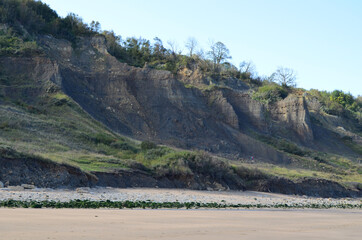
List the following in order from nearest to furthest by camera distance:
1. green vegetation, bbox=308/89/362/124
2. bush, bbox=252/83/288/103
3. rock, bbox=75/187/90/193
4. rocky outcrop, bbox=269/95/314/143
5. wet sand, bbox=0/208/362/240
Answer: wet sand, bbox=0/208/362/240 → rock, bbox=75/187/90/193 → rocky outcrop, bbox=269/95/314/143 → bush, bbox=252/83/288/103 → green vegetation, bbox=308/89/362/124

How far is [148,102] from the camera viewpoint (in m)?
47.3

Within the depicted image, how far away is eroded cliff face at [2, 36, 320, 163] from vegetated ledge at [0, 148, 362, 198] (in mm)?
9627

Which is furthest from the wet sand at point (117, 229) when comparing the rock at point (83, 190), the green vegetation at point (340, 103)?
the green vegetation at point (340, 103)

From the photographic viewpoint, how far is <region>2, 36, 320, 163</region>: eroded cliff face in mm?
43875

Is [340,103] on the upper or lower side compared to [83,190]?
upper

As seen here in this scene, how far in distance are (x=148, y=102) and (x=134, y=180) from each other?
21604mm

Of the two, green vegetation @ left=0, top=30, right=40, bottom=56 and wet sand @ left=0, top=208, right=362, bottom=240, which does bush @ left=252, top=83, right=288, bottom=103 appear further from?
wet sand @ left=0, top=208, right=362, bottom=240

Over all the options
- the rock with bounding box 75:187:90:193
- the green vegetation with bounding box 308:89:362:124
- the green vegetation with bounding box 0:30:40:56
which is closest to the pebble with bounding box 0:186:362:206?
the rock with bounding box 75:187:90:193

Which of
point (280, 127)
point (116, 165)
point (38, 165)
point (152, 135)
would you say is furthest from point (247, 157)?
point (38, 165)

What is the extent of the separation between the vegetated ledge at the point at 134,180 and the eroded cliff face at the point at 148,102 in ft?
31.6

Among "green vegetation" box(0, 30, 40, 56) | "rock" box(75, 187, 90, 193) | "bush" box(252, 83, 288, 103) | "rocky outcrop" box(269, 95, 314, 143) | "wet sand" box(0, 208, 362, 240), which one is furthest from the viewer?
"bush" box(252, 83, 288, 103)

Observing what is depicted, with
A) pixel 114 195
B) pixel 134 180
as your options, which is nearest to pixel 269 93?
pixel 134 180

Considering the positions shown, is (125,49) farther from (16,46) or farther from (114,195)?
(114,195)

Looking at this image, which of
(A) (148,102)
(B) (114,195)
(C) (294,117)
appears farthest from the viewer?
(C) (294,117)
